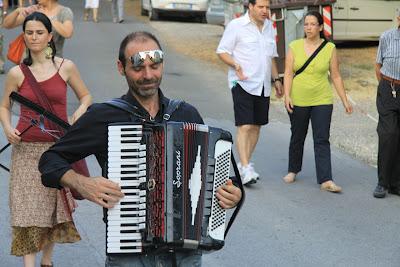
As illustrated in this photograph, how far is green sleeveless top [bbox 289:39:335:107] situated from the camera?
874 cm

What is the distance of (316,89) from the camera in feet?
28.7

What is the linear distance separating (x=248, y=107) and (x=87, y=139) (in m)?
4.91

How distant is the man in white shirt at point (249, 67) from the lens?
8625 mm

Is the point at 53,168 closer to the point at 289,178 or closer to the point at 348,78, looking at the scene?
the point at 289,178

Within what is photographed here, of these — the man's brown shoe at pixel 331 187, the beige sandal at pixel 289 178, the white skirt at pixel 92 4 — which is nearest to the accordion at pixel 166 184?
the man's brown shoe at pixel 331 187

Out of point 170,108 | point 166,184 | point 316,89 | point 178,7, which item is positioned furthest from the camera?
point 178,7

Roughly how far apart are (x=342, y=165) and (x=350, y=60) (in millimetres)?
7443

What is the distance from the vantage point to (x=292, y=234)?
7359 mm

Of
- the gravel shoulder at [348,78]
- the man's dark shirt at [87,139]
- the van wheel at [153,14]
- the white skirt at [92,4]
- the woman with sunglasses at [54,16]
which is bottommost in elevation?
the gravel shoulder at [348,78]

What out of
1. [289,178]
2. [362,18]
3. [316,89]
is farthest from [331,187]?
[362,18]

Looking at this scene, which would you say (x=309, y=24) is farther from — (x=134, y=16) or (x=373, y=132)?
(x=134, y=16)

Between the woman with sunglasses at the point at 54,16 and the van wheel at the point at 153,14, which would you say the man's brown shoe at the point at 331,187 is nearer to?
the woman with sunglasses at the point at 54,16

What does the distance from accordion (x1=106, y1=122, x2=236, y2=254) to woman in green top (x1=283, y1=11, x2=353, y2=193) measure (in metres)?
4.96

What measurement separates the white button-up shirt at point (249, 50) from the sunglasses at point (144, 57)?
4.78m
